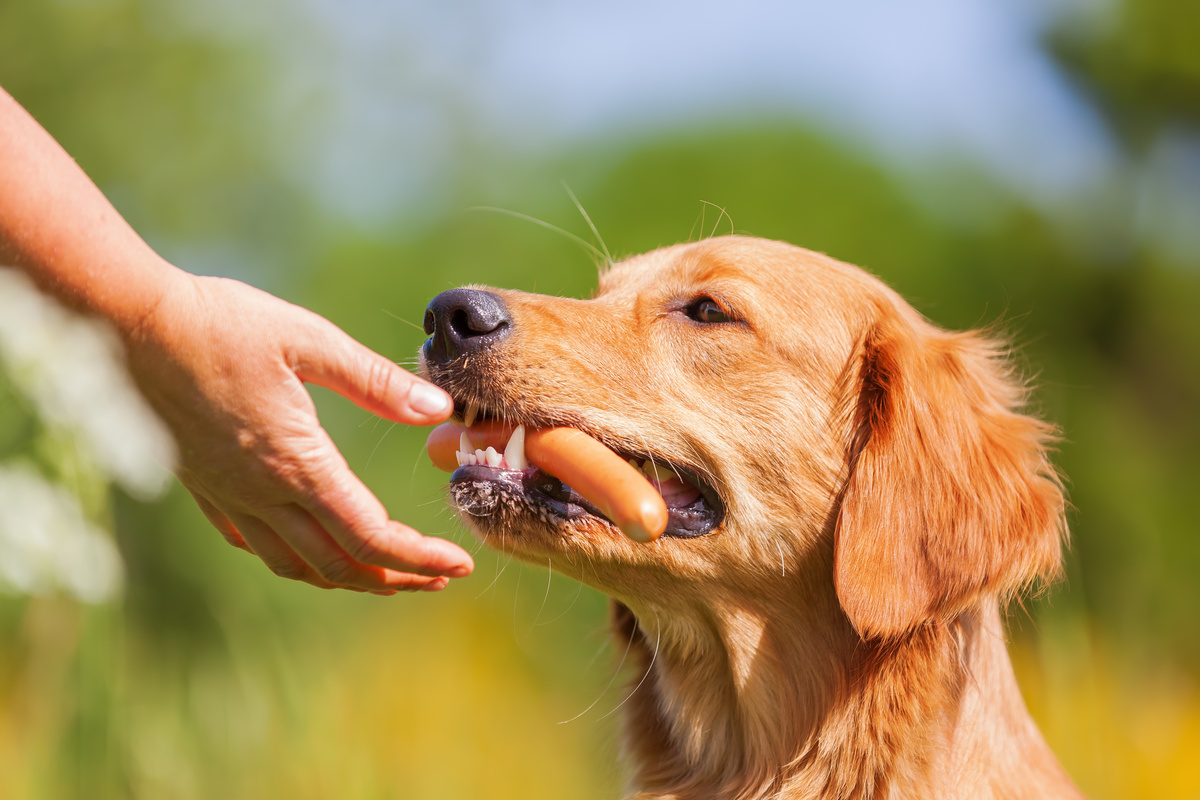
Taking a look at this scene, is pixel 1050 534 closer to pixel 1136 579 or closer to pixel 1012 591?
pixel 1012 591

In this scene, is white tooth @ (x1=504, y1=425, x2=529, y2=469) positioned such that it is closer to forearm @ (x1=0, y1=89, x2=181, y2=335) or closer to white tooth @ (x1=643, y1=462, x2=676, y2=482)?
white tooth @ (x1=643, y1=462, x2=676, y2=482)

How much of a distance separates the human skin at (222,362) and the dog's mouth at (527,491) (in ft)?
1.44

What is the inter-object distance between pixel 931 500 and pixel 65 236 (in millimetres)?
2187

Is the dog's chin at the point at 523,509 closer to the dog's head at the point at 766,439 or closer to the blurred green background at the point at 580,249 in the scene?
the dog's head at the point at 766,439

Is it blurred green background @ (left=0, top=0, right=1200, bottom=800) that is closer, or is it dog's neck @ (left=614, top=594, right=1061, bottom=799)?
dog's neck @ (left=614, top=594, right=1061, bottom=799)

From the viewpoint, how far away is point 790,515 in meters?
2.63

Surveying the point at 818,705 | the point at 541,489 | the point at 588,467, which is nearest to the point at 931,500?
the point at 818,705

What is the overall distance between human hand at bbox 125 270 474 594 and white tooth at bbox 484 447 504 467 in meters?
0.46

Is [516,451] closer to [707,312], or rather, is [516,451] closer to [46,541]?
[707,312]

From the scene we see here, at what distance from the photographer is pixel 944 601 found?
241cm

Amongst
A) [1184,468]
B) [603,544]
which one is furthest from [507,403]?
[1184,468]

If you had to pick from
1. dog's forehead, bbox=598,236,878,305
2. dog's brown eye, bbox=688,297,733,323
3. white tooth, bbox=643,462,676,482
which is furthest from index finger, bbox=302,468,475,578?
dog's forehead, bbox=598,236,878,305

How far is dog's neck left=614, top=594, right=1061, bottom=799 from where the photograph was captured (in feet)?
8.11

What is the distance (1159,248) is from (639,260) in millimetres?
8999
